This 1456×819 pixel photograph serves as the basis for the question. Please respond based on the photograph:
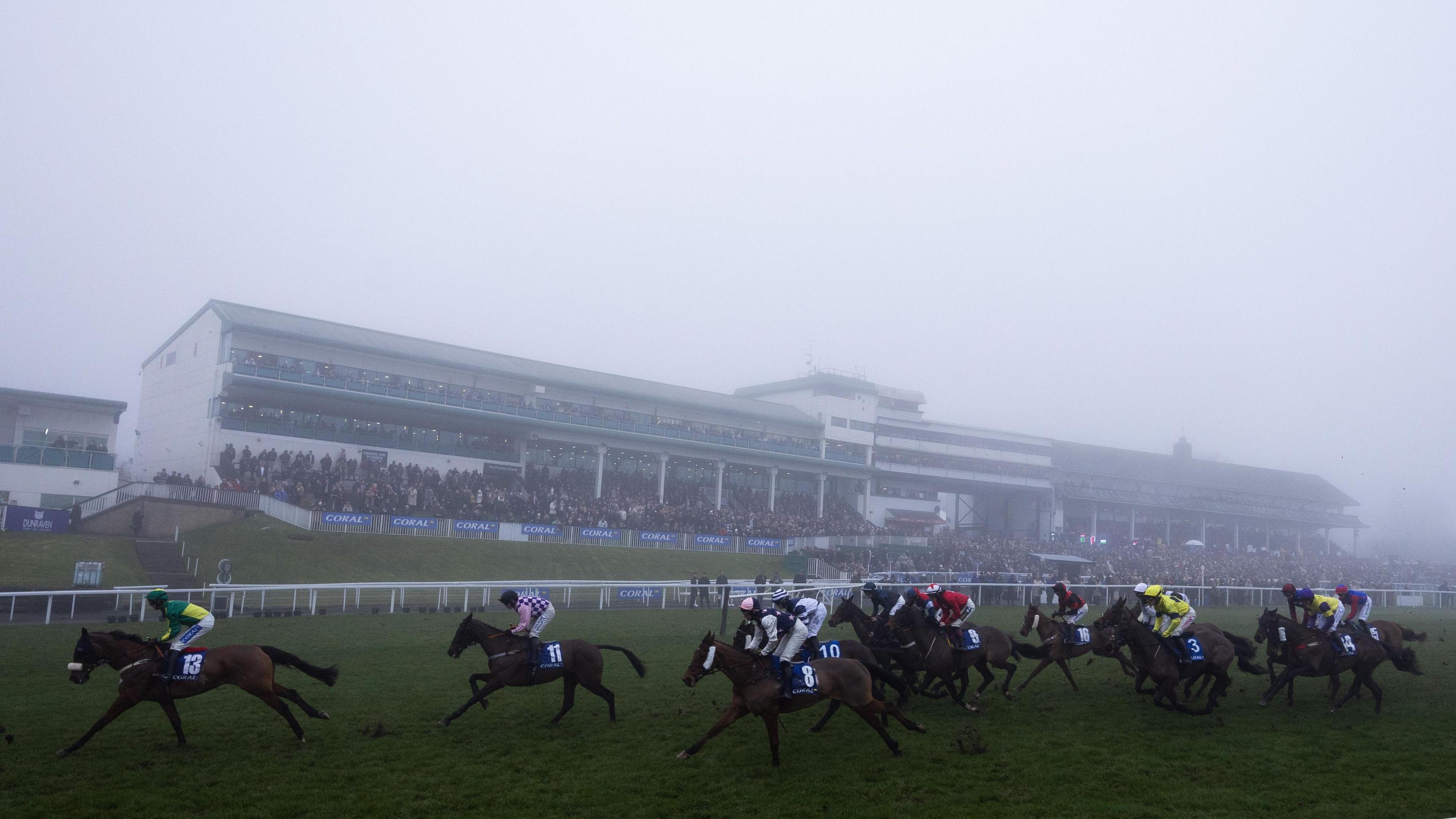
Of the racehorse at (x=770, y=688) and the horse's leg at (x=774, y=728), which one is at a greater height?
the racehorse at (x=770, y=688)

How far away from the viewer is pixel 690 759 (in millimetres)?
7875

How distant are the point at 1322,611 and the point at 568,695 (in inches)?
327

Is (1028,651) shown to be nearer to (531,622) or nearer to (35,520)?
(531,622)

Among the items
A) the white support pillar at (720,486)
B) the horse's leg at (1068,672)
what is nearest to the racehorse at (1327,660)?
the horse's leg at (1068,672)

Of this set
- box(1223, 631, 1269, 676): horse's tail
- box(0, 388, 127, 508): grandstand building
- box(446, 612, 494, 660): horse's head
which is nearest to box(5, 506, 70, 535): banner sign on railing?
box(0, 388, 127, 508): grandstand building

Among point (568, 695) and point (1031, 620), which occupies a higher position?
point (1031, 620)

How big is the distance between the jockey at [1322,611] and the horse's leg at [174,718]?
11.3 meters

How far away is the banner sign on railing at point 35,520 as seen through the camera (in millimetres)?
21750

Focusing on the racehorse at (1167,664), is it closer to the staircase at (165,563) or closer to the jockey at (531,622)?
the jockey at (531,622)

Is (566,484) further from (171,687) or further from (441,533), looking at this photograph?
(171,687)

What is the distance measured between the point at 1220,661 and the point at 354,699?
955cm

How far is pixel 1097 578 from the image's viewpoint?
27.9 meters

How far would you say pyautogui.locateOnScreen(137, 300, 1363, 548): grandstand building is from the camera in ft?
100

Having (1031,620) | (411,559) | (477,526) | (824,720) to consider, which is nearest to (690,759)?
(824,720)
